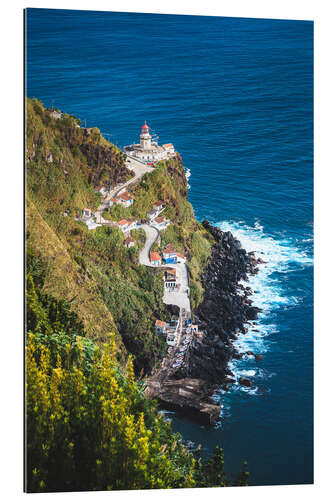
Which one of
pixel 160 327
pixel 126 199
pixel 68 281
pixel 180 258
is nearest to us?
pixel 68 281


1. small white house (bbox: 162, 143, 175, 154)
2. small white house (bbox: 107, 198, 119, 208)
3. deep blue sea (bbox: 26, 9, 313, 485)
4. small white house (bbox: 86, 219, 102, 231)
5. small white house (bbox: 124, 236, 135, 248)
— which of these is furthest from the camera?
small white house (bbox: 107, 198, 119, 208)

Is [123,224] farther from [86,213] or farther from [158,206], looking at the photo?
[158,206]

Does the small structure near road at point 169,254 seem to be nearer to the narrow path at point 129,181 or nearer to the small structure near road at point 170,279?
the small structure near road at point 170,279

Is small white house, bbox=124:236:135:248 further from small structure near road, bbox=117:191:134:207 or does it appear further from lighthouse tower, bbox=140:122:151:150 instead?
lighthouse tower, bbox=140:122:151:150

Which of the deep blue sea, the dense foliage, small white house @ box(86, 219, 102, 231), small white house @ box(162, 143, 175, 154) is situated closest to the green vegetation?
the dense foliage

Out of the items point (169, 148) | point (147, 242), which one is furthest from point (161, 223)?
point (169, 148)
